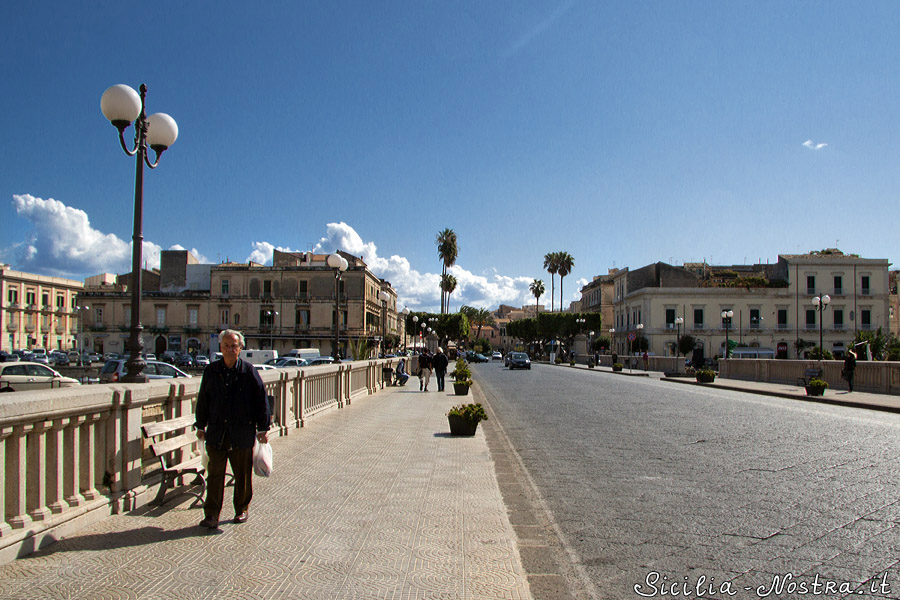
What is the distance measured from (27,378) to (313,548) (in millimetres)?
19715

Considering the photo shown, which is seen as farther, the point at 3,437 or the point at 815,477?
the point at 815,477

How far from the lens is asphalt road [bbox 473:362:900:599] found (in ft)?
14.2

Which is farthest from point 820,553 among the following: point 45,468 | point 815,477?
point 45,468

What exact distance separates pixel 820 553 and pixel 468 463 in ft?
15.0

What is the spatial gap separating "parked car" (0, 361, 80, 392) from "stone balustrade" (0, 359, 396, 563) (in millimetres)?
16596

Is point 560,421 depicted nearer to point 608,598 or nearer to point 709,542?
point 709,542

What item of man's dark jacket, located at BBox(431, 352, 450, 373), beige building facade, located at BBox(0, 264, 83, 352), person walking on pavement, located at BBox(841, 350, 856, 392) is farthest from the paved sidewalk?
beige building facade, located at BBox(0, 264, 83, 352)

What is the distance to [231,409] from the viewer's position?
17.1ft

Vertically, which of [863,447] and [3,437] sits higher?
[3,437]

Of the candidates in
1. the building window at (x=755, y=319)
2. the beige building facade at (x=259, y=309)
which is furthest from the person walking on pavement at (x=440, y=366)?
the building window at (x=755, y=319)

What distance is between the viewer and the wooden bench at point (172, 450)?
5629mm

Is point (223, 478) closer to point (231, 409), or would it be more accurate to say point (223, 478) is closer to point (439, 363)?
point (231, 409)

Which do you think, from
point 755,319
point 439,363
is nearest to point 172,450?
point 439,363

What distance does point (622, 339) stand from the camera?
262 ft
